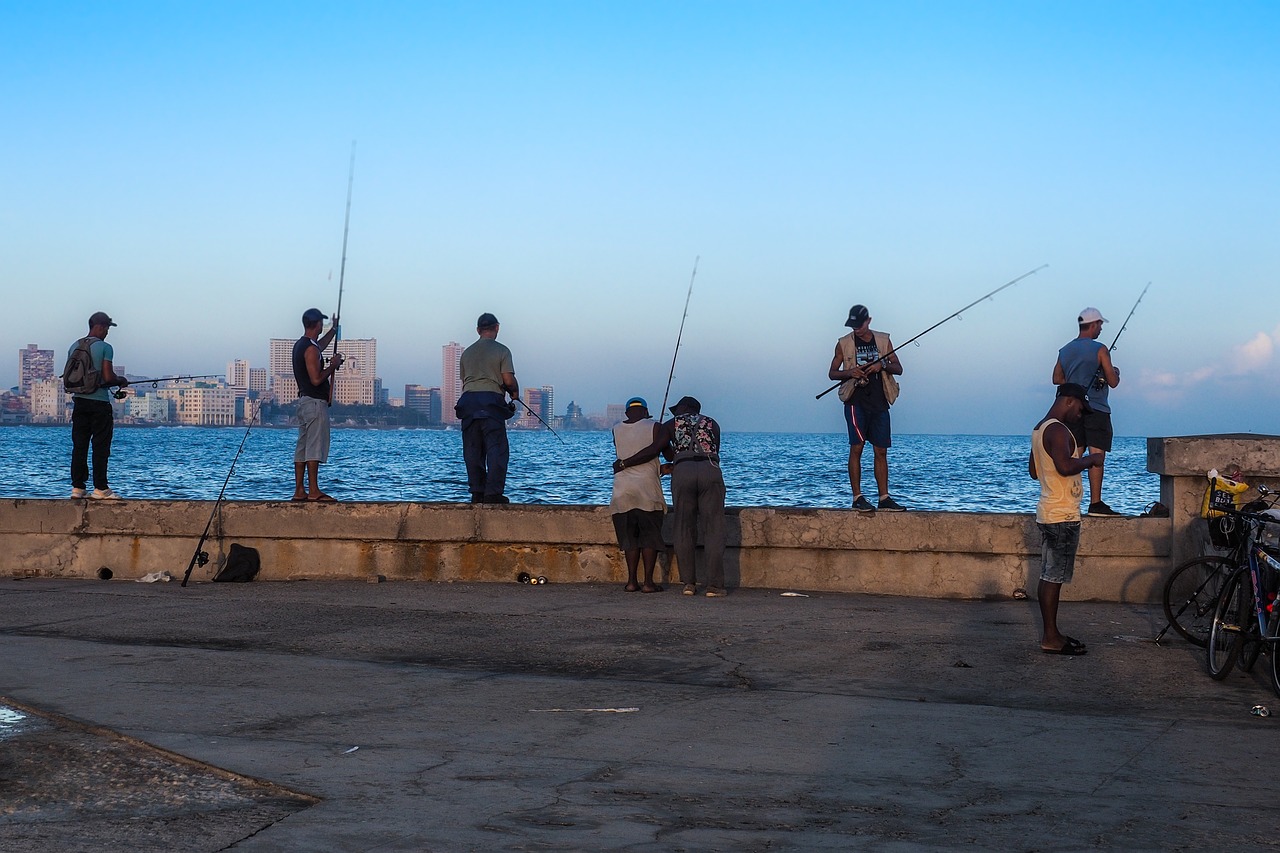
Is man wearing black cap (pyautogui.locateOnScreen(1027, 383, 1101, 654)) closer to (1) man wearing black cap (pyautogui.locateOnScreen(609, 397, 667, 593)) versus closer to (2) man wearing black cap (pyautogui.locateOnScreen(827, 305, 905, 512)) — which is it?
(2) man wearing black cap (pyautogui.locateOnScreen(827, 305, 905, 512))

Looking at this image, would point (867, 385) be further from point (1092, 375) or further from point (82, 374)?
point (82, 374)

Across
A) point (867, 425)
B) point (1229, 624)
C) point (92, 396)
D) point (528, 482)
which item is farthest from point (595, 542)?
point (528, 482)

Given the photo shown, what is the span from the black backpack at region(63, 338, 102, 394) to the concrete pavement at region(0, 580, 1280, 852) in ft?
8.47

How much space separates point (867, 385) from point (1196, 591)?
3475 mm

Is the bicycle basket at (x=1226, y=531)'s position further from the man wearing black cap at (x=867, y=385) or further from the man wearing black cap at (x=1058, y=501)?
the man wearing black cap at (x=867, y=385)

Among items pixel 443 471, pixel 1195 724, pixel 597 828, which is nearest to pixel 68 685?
pixel 597 828

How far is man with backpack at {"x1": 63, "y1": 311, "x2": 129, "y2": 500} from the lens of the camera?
1148 centimetres

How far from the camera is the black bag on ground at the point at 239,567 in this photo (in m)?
11.2

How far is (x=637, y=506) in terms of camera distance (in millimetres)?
10375

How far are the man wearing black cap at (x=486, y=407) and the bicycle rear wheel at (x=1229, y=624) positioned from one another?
6067 mm

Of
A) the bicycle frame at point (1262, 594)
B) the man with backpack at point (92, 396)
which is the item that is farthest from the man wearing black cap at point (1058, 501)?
the man with backpack at point (92, 396)

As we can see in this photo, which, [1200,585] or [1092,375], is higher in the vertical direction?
[1092,375]

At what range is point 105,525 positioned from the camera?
1152 cm

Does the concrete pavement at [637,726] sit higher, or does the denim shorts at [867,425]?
the denim shorts at [867,425]
